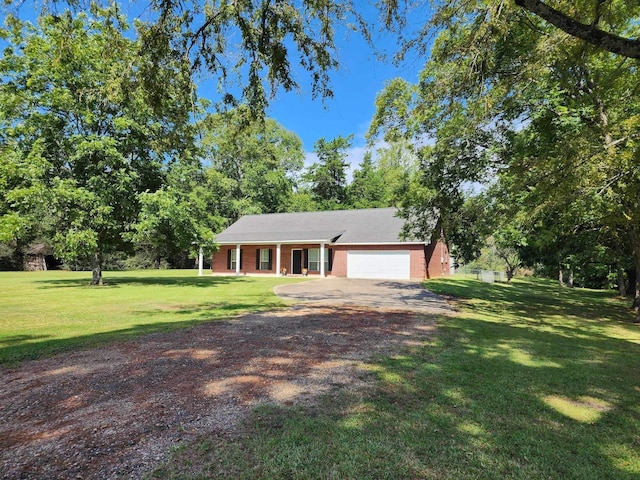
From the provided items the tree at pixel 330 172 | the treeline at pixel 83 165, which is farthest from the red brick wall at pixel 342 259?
the tree at pixel 330 172

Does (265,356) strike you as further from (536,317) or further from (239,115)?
(536,317)

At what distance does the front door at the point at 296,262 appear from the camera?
1084 inches

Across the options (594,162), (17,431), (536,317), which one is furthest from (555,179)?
(17,431)

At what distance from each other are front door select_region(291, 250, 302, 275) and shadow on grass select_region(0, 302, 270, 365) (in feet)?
56.2

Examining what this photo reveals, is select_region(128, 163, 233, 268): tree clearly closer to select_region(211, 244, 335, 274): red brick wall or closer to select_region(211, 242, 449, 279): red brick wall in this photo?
select_region(211, 244, 335, 274): red brick wall

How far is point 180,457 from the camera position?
271 centimetres

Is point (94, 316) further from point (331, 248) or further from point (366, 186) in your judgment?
point (366, 186)

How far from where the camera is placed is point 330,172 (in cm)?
4712

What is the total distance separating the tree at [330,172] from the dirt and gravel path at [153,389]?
4030 cm

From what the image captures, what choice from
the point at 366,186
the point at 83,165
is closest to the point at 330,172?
the point at 366,186

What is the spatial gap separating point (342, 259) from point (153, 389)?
22029mm

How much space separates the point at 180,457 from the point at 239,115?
535 centimetres

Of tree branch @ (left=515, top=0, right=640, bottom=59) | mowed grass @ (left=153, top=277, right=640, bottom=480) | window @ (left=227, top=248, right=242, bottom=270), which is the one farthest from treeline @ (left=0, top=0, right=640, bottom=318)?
window @ (left=227, top=248, right=242, bottom=270)

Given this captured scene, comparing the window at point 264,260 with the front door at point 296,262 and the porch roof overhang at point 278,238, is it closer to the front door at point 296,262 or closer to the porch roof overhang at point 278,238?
the porch roof overhang at point 278,238
